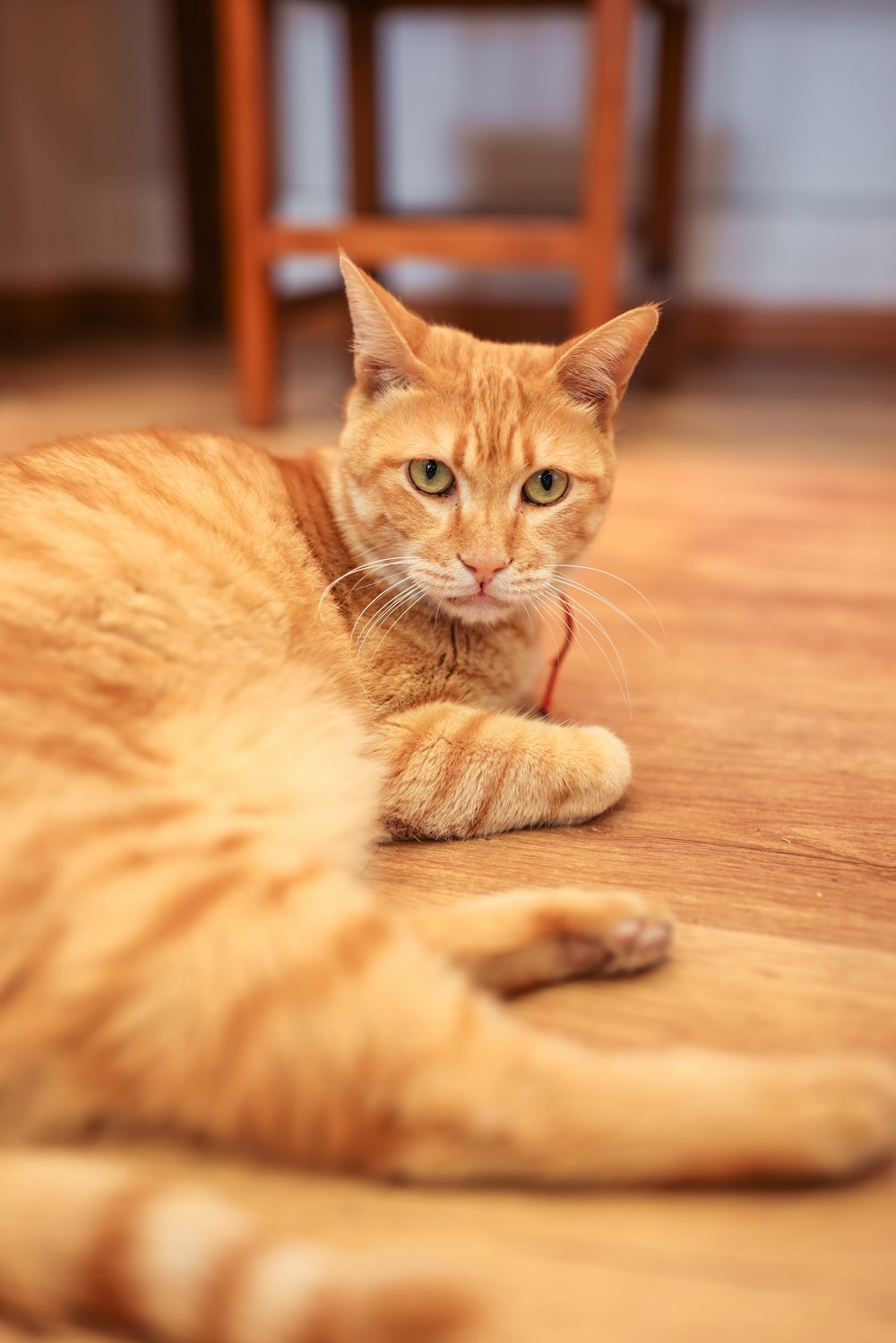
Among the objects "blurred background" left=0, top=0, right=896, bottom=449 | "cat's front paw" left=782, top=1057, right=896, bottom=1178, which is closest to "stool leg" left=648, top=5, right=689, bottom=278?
"blurred background" left=0, top=0, right=896, bottom=449

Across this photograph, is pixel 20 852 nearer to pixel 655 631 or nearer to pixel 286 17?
pixel 655 631

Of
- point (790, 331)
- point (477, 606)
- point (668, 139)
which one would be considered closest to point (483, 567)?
point (477, 606)

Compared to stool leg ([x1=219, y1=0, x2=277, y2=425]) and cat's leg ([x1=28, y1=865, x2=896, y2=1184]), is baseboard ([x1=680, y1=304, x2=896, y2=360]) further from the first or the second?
cat's leg ([x1=28, y1=865, x2=896, y2=1184])

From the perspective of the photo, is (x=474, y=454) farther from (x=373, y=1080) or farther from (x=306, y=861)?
(x=373, y=1080)

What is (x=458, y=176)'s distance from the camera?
464cm

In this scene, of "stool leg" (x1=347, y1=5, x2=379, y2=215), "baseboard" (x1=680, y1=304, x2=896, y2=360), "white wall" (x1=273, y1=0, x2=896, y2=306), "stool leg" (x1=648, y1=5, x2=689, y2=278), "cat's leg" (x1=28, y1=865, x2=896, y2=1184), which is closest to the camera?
"cat's leg" (x1=28, y1=865, x2=896, y2=1184)

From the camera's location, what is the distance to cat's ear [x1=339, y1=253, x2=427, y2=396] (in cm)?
137

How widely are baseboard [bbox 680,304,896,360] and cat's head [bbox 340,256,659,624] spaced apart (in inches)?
131

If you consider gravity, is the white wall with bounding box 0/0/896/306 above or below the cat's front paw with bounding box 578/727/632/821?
above

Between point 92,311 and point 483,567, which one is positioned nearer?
point 483,567

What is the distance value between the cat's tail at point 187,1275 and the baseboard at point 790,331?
4.31m

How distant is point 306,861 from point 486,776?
40 centimetres

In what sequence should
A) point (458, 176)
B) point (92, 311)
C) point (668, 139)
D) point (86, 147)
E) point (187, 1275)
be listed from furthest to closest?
point (92, 311) → point (86, 147) → point (458, 176) → point (668, 139) → point (187, 1275)

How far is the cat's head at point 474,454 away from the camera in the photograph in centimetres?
135
